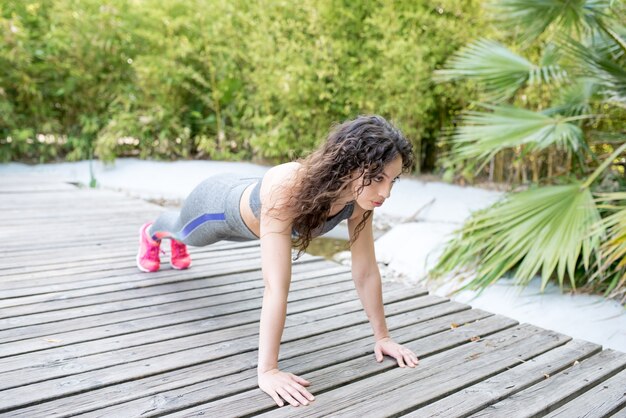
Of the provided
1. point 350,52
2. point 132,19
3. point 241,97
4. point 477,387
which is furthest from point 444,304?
point 132,19

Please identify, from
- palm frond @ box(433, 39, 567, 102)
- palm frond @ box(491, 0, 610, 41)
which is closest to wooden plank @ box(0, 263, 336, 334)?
palm frond @ box(433, 39, 567, 102)

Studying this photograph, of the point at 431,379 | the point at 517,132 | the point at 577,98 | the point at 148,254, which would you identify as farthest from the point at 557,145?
the point at 148,254

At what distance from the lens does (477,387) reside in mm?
1587

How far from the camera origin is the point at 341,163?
59.3 inches

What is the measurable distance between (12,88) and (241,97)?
315 cm

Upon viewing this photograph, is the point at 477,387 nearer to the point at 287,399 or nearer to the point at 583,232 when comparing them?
the point at 287,399

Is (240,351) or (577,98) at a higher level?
(577,98)

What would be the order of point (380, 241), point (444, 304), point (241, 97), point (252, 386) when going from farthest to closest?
point (241, 97), point (380, 241), point (444, 304), point (252, 386)

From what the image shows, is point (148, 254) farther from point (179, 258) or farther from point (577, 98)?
point (577, 98)

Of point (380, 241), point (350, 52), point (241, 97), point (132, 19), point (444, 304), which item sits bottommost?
point (380, 241)

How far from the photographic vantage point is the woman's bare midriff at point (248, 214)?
183 cm

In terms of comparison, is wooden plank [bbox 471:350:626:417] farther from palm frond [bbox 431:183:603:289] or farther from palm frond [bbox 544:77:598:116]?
palm frond [bbox 544:77:598:116]

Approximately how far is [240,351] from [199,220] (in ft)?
1.73

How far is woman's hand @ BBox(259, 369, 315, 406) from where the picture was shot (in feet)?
4.81
